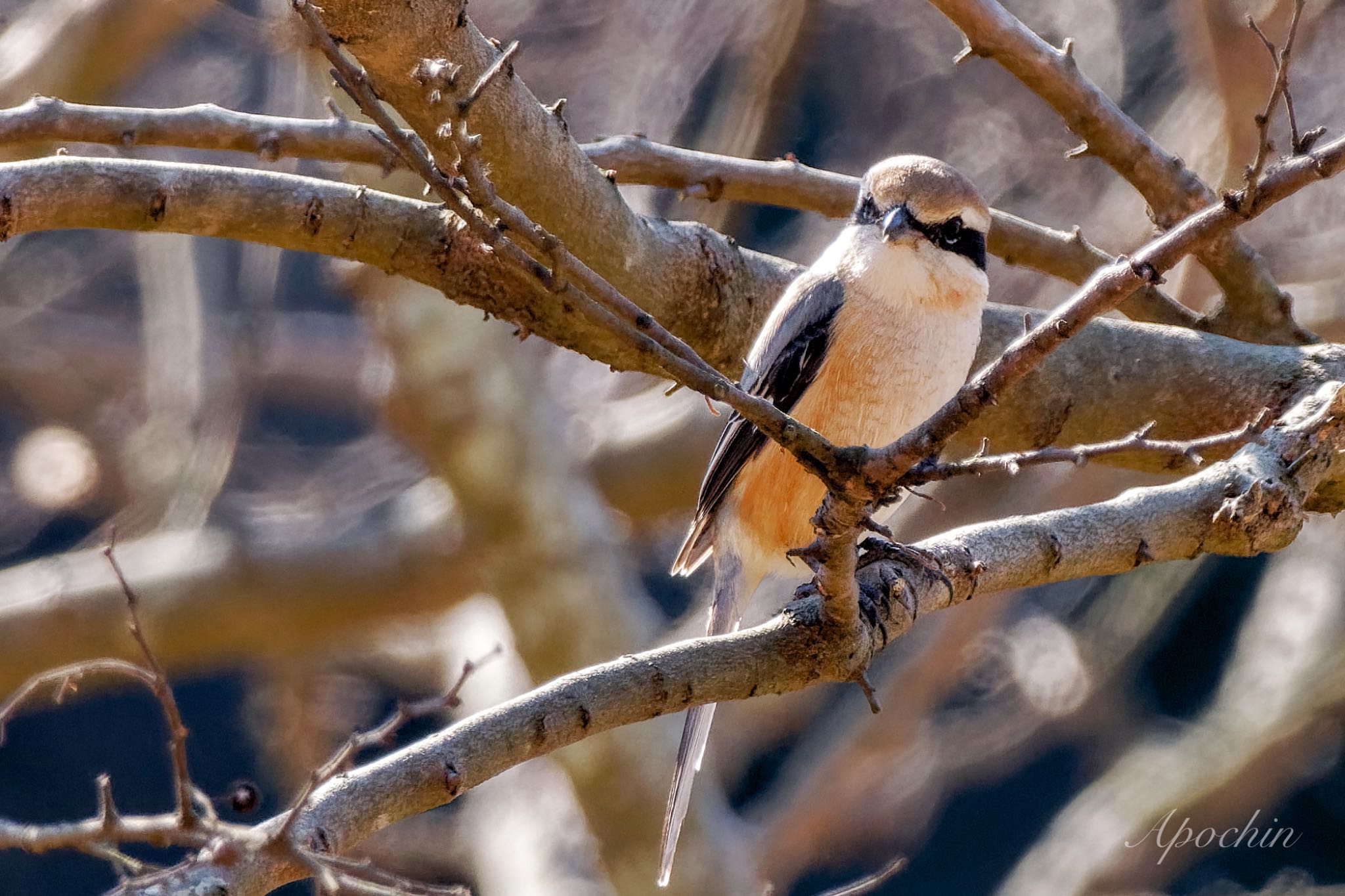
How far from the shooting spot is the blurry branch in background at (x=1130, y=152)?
3.41m

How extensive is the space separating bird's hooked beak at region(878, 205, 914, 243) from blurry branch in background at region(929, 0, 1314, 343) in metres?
0.41

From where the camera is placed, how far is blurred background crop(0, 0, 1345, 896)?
6312 millimetres

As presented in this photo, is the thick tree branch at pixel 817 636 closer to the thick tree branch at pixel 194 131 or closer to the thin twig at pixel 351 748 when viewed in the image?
the thin twig at pixel 351 748

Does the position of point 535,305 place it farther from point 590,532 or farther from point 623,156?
point 590,532

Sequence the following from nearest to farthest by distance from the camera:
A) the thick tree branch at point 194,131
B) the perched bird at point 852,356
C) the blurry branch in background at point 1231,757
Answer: the thick tree branch at point 194,131, the perched bird at point 852,356, the blurry branch in background at point 1231,757

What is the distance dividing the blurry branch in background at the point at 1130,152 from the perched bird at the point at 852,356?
1.06 ft

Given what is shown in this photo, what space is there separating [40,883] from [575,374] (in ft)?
13.4

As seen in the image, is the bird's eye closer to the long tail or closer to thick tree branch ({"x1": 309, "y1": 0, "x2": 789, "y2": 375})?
thick tree branch ({"x1": 309, "y1": 0, "x2": 789, "y2": 375})

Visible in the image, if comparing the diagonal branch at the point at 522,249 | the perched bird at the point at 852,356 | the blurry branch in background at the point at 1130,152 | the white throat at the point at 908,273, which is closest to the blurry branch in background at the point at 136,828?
the diagonal branch at the point at 522,249

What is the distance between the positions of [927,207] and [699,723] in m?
1.45

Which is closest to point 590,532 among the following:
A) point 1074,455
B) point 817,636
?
point 817,636

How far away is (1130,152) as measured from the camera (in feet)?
11.9

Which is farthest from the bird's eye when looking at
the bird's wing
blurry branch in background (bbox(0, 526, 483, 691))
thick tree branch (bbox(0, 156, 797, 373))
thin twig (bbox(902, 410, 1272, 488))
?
blurry branch in background (bbox(0, 526, 483, 691))

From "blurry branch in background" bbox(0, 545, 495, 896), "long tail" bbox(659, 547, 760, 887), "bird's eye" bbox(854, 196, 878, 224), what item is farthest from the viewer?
"bird's eye" bbox(854, 196, 878, 224)
